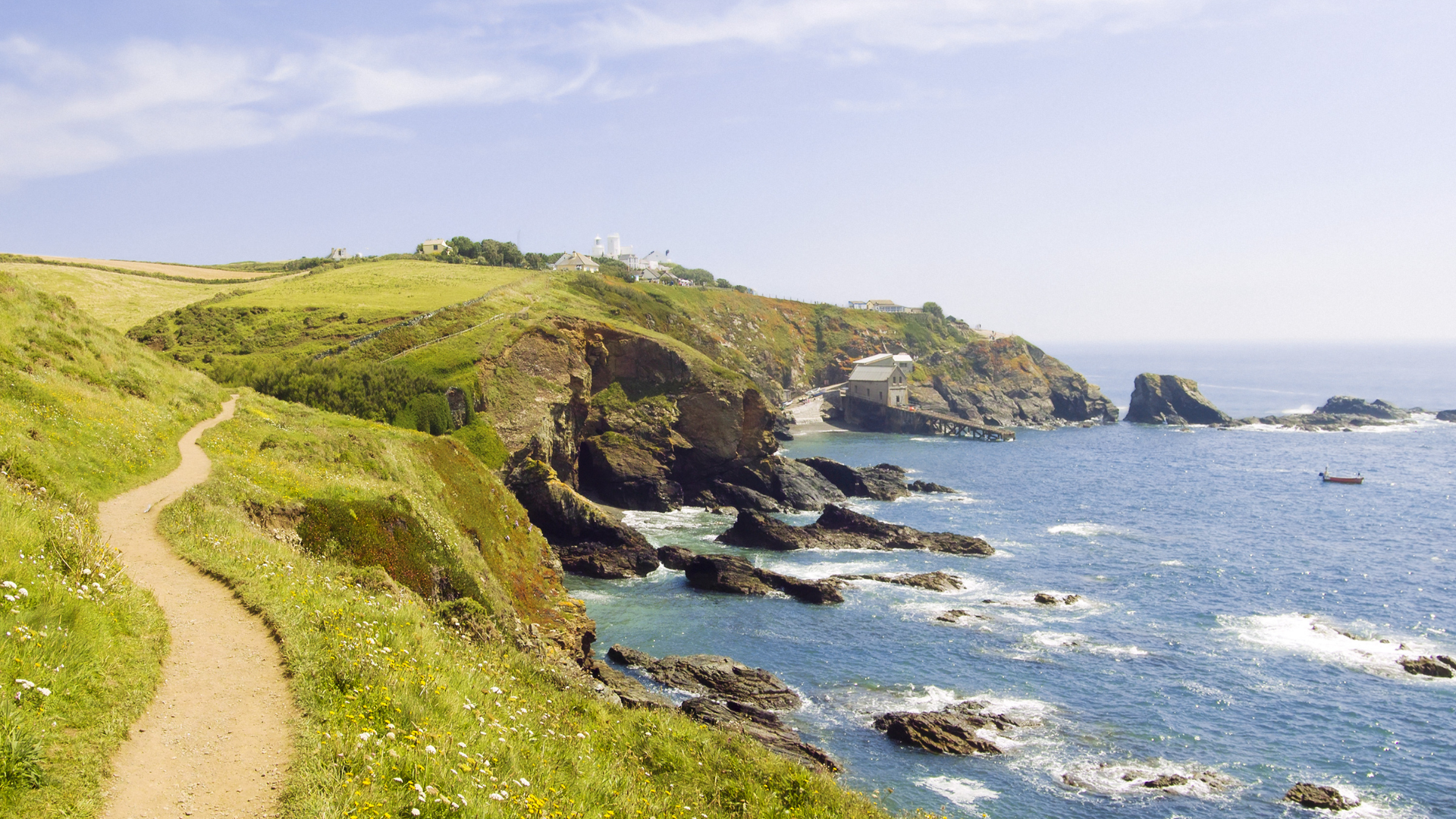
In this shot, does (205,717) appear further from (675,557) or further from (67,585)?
(675,557)

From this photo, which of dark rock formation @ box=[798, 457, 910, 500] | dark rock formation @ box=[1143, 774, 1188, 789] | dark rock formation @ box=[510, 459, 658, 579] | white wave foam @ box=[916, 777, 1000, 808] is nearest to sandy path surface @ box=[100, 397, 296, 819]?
white wave foam @ box=[916, 777, 1000, 808]

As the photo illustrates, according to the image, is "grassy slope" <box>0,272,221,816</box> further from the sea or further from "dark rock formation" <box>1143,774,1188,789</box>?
"dark rock formation" <box>1143,774,1188,789</box>

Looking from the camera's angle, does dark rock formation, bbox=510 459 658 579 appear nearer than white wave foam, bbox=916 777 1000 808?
No

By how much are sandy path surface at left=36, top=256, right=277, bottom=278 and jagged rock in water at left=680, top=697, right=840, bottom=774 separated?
97332 millimetres

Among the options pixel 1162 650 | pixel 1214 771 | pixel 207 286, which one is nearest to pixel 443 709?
pixel 1214 771

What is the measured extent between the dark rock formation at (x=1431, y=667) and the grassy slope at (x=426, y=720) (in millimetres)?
34050

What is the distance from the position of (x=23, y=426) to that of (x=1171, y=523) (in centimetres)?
7121

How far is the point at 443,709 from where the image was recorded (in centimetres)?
A: 1162

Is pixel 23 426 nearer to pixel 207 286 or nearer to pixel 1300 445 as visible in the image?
pixel 207 286

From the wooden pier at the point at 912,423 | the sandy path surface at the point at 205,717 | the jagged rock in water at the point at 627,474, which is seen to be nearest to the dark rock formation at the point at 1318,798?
the sandy path surface at the point at 205,717

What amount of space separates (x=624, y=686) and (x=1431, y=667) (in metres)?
36.1

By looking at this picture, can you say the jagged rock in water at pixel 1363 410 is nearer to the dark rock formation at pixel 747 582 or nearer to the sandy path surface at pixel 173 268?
the dark rock formation at pixel 747 582

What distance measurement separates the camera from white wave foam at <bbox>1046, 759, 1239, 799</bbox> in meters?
26.3

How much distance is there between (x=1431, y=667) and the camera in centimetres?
3600
